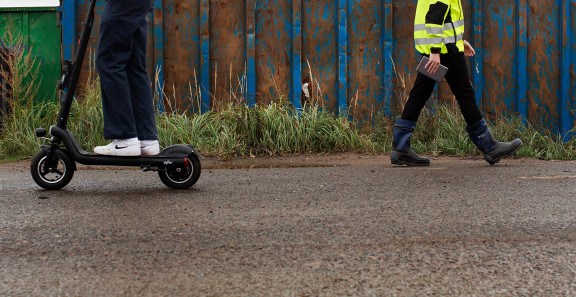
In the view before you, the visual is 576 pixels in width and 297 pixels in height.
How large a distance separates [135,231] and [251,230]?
512 millimetres

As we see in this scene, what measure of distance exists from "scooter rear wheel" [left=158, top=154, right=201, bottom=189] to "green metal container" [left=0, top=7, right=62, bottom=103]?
4810mm

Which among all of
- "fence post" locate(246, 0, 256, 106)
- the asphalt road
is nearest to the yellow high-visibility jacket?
the asphalt road

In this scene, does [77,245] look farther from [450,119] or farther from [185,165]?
[450,119]

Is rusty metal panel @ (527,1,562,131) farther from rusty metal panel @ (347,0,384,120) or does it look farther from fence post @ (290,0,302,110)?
fence post @ (290,0,302,110)

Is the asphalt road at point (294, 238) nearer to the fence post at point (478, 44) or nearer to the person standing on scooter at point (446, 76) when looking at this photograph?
the person standing on scooter at point (446, 76)

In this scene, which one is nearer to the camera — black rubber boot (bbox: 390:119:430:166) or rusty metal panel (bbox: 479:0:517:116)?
black rubber boot (bbox: 390:119:430:166)

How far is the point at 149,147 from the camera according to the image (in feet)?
12.8

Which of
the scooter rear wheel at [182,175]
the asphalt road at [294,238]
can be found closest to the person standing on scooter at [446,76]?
the asphalt road at [294,238]

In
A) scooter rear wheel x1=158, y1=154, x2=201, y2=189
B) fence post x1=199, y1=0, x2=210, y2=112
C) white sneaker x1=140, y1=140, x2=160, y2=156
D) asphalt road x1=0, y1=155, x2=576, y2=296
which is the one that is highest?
fence post x1=199, y1=0, x2=210, y2=112

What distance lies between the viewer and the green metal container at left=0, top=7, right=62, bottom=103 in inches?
321

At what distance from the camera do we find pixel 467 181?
434cm

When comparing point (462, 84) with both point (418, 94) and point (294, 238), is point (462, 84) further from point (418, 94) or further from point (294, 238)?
point (294, 238)

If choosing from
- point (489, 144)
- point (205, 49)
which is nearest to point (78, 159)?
Answer: point (489, 144)

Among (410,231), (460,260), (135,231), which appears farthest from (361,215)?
(135,231)
